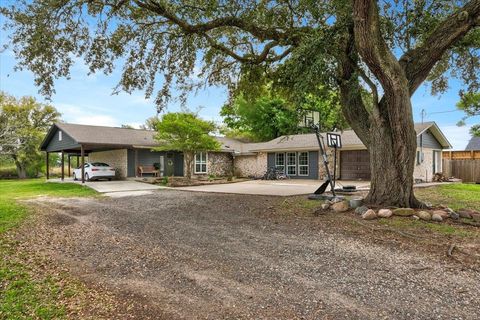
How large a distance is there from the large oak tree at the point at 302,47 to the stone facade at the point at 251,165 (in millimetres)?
11744

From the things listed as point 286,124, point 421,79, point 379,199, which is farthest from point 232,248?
point 286,124

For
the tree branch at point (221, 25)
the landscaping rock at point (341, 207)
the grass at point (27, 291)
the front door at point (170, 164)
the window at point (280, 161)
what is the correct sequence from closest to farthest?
the grass at point (27, 291) < the landscaping rock at point (341, 207) < the tree branch at point (221, 25) < the window at point (280, 161) < the front door at point (170, 164)

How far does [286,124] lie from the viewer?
31.1 metres

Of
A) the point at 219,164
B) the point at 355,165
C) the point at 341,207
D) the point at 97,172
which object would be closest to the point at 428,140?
the point at 355,165

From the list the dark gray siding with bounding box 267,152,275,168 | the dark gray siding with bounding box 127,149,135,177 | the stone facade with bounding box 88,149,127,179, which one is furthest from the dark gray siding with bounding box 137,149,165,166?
the dark gray siding with bounding box 267,152,275,168

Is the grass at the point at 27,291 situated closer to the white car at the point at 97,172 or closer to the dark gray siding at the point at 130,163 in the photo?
the white car at the point at 97,172

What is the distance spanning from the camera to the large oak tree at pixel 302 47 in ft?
24.0

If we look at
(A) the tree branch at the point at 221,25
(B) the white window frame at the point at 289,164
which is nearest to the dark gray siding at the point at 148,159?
(B) the white window frame at the point at 289,164

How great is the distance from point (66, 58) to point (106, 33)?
1.45 metres

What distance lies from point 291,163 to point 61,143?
15.7m

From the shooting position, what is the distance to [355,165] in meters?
18.7

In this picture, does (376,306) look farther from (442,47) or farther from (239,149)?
(239,149)

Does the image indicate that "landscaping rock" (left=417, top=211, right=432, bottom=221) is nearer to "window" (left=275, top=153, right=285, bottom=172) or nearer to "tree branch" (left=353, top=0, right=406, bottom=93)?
"tree branch" (left=353, top=0, right=406, bottom=93)

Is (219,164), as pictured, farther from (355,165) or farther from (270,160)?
(355,165)
